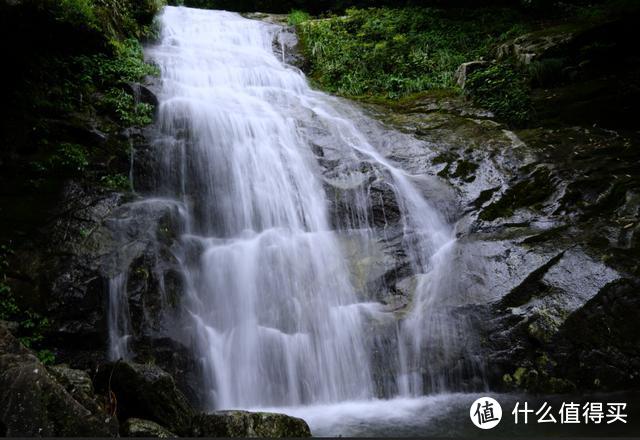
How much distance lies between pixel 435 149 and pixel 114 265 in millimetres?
6299

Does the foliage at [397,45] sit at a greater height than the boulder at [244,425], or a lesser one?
greater

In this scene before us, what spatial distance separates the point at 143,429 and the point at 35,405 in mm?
961

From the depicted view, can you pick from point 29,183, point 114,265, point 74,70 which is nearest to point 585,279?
point 114,265

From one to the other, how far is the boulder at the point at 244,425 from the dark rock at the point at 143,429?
0.28 metres

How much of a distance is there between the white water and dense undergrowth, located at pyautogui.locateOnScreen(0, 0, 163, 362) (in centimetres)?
85

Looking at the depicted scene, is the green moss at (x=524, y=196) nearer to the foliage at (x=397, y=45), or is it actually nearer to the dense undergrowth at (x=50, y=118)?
the foliage at (x=397, y=45)

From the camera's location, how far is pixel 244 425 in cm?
421

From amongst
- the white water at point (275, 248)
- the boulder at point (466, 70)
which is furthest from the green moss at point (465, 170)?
the boulder at point (466, 70)

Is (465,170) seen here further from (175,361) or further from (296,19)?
(296,19)

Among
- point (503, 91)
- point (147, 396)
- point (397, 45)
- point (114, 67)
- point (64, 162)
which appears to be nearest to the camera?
point (147, 396)

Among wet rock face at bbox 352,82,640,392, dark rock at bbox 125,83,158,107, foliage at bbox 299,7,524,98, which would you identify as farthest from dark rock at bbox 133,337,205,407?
foliage at bbox 299,7,524,98

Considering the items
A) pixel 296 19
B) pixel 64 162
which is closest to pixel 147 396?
pixel 64 162

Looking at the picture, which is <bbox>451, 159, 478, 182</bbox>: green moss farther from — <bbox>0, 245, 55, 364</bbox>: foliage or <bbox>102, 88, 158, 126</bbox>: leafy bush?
<bbox>0, 245, 55, 364</bbox>: foliage

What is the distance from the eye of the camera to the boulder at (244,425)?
4.19 meters
